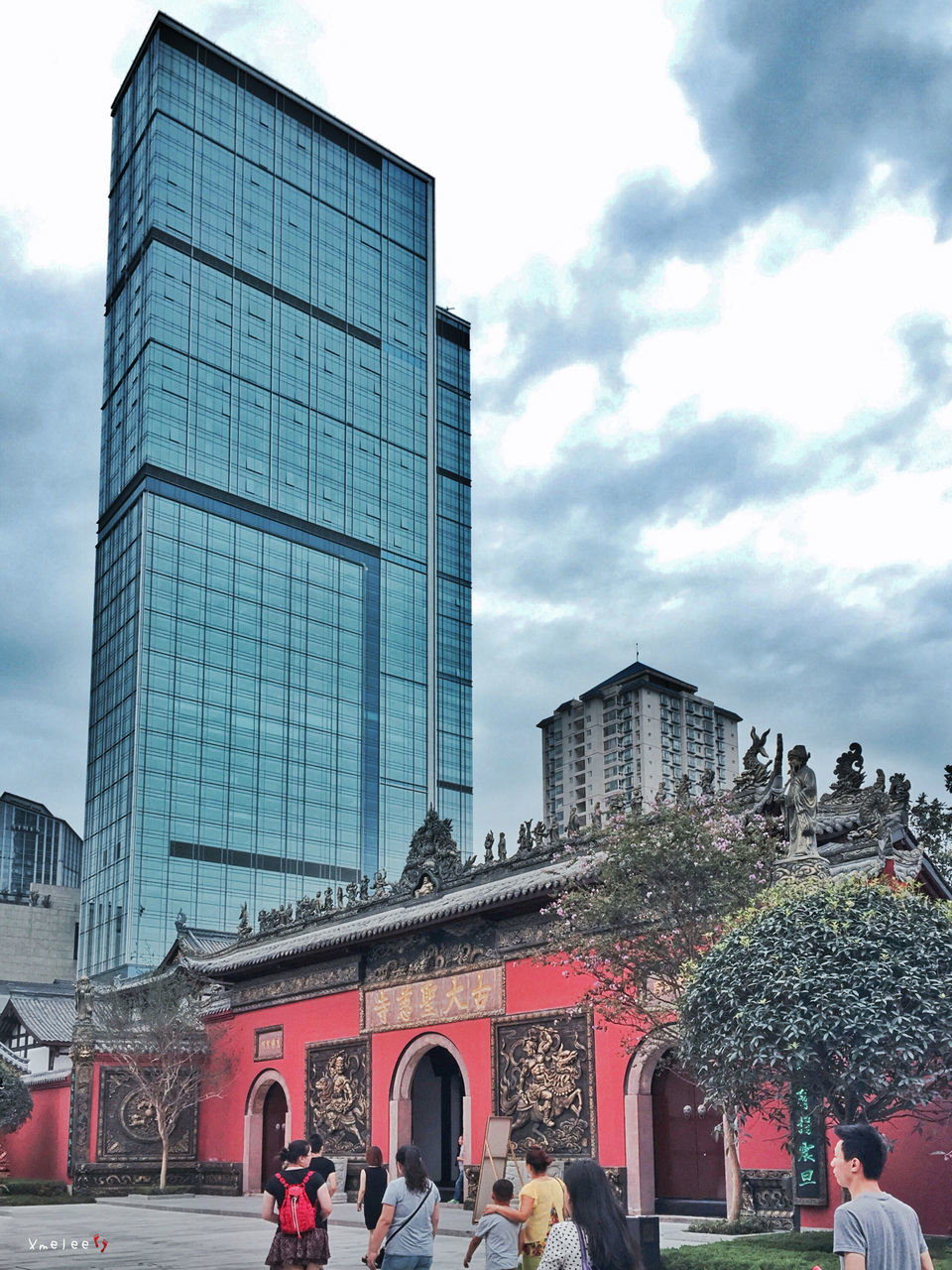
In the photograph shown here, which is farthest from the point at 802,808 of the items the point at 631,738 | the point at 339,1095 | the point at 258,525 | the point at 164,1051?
the point at 631,738

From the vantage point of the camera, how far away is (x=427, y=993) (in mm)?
20125

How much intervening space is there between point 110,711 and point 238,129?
118 feet

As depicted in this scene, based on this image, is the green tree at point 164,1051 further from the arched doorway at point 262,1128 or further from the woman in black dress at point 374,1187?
the woman in black dress at point 374,1187

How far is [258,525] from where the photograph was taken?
71.1 metres

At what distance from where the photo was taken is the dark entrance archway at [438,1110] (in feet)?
74.8

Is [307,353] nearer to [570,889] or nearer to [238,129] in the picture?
[238,129]

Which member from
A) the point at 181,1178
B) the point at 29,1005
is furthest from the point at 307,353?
the point at 181,1178

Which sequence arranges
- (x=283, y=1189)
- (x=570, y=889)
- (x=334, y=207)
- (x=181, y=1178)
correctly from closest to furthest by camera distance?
(x=283, y=1189), (x=570, y=889), (x=181, y=1178), (x=334, y=207)

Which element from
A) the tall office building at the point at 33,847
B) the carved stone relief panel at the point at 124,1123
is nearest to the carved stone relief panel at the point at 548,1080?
the carved stone relief panel at the point at 124,1123

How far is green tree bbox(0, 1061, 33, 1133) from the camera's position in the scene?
24.0 m

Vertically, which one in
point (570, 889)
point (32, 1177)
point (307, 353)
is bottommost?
point (32, 1177)

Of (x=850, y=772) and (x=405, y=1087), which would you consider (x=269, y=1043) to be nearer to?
(x=405, y=1087)

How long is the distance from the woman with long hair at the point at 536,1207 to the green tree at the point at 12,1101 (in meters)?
20.1

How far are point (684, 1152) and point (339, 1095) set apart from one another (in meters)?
7.41
